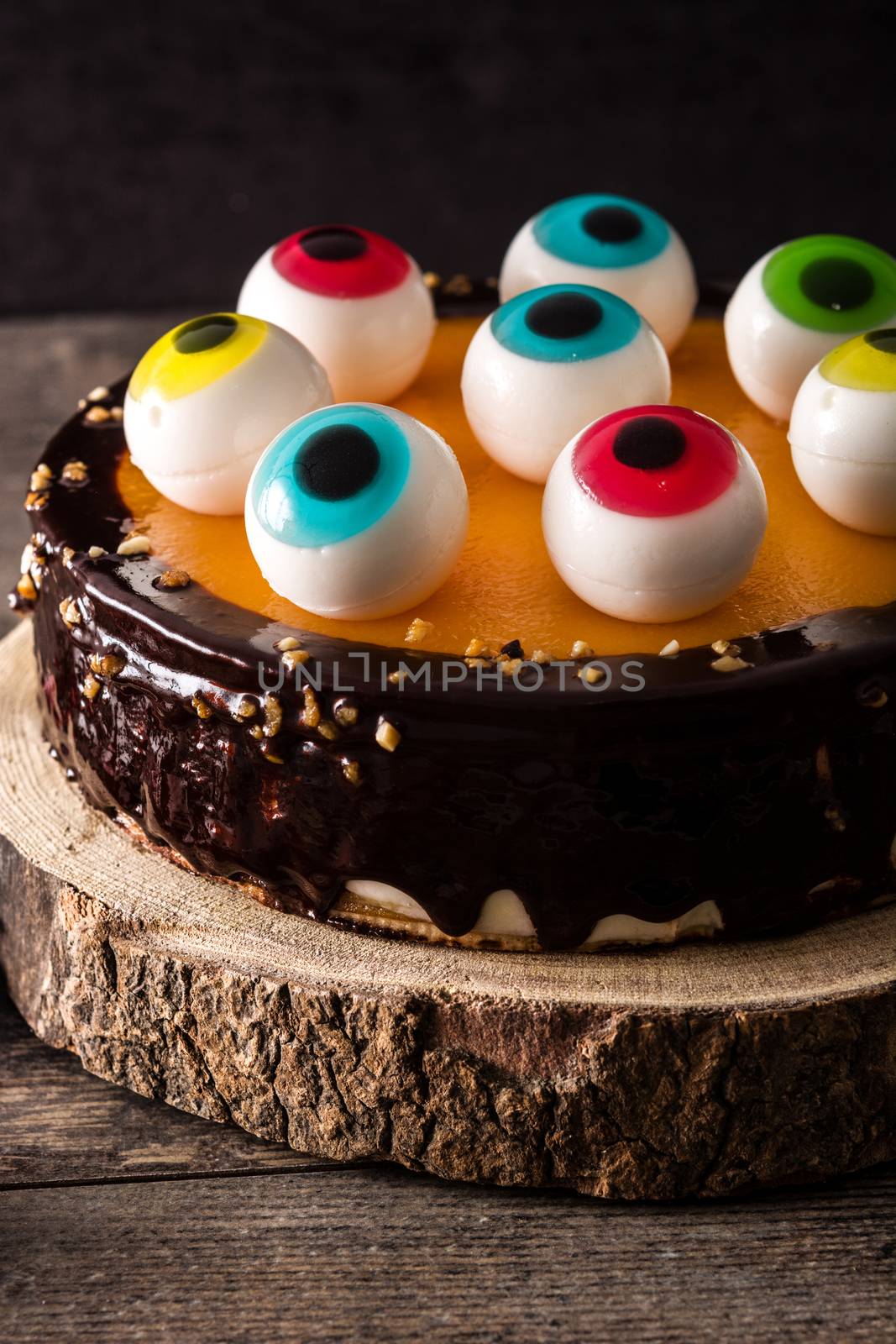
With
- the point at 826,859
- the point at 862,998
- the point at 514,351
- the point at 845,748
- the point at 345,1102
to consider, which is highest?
the point at 514,351

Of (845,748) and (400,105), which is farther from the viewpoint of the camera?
(400,105)

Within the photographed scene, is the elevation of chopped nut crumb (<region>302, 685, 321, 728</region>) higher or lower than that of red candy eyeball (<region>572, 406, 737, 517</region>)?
lower

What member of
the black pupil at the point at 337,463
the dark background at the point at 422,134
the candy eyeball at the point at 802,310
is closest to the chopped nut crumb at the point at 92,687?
the black pupil at the point at 337,463

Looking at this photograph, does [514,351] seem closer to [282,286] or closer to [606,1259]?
[282,286]

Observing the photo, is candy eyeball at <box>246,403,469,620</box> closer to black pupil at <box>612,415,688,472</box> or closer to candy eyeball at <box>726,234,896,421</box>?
black pupil at <box>612,415,688,472</box>

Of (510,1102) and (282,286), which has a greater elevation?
(282,286)

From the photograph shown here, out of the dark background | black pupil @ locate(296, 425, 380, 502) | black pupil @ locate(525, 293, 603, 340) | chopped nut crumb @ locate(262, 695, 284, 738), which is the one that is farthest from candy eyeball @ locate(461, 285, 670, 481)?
the dark background

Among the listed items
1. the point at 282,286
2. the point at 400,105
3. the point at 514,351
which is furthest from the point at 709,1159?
the point at 400,105
